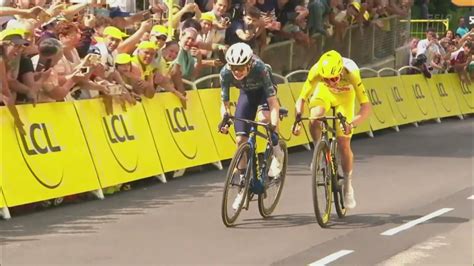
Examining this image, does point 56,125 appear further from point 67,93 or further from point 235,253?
point 235,253

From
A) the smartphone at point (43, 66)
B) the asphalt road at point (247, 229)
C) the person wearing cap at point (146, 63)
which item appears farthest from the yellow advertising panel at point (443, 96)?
the smartphone at point (43, 66)

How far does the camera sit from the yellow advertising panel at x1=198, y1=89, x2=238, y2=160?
14547mm

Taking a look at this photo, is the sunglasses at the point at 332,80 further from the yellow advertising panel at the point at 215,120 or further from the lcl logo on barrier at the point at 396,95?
the lcl logo on barrier at the point at 396,95

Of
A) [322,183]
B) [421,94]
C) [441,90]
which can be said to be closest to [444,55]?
[441,90]

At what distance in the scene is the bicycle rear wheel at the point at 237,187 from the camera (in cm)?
970

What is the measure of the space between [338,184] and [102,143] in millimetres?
3055

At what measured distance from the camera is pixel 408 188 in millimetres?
12922

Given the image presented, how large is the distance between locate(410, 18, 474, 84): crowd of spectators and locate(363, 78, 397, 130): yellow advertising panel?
10.9ft

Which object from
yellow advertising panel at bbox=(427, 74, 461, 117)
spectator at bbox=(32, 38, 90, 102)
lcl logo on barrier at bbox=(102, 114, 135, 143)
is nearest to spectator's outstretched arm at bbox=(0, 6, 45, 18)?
spectator at bbox=(32, 38, 90, 102)

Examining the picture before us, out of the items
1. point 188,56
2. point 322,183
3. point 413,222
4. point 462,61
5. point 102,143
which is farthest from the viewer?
point 462,61

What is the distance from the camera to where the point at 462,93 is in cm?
2600

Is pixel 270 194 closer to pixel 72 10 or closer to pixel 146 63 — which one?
pixel 146 63

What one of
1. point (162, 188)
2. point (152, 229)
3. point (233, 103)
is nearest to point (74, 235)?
point (152, 229)

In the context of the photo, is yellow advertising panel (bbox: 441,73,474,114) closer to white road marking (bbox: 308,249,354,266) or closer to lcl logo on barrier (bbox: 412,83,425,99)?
lcl logo on barrier (bbox: 412,83,425,99)
